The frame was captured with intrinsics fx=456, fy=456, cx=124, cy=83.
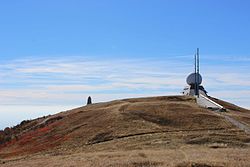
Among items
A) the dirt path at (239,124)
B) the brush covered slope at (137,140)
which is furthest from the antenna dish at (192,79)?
the dirt path at (239,124)

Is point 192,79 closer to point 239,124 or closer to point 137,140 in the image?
point 239,124

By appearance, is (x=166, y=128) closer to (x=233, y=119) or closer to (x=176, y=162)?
(x=233, y=119)

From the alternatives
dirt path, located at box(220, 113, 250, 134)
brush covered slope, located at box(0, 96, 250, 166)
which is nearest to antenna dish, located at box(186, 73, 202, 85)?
brush covered slope, located at box(0, 96, 250, 166)

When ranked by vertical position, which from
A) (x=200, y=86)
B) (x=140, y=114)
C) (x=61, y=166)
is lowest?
→ (x=61, y=166)

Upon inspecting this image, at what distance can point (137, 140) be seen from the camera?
38.3 m

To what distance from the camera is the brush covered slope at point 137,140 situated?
1157 inches

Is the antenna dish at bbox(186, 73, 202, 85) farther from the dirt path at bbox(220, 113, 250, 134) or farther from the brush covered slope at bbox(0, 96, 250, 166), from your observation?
the dirt path at bbox(220, 113, 250, 134)

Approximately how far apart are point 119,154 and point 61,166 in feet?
15.5

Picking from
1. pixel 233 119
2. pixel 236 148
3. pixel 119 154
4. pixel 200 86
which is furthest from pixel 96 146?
pixel 200 86

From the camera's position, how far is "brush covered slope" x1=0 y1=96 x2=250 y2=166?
96.4 ft

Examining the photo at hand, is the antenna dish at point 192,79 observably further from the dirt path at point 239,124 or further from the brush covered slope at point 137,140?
the dirt path at point 239,124

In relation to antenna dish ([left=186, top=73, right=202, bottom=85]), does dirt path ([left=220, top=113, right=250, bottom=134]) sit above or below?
below

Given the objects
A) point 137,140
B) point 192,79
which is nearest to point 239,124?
point 137,140

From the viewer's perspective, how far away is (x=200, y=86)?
94438 mm
